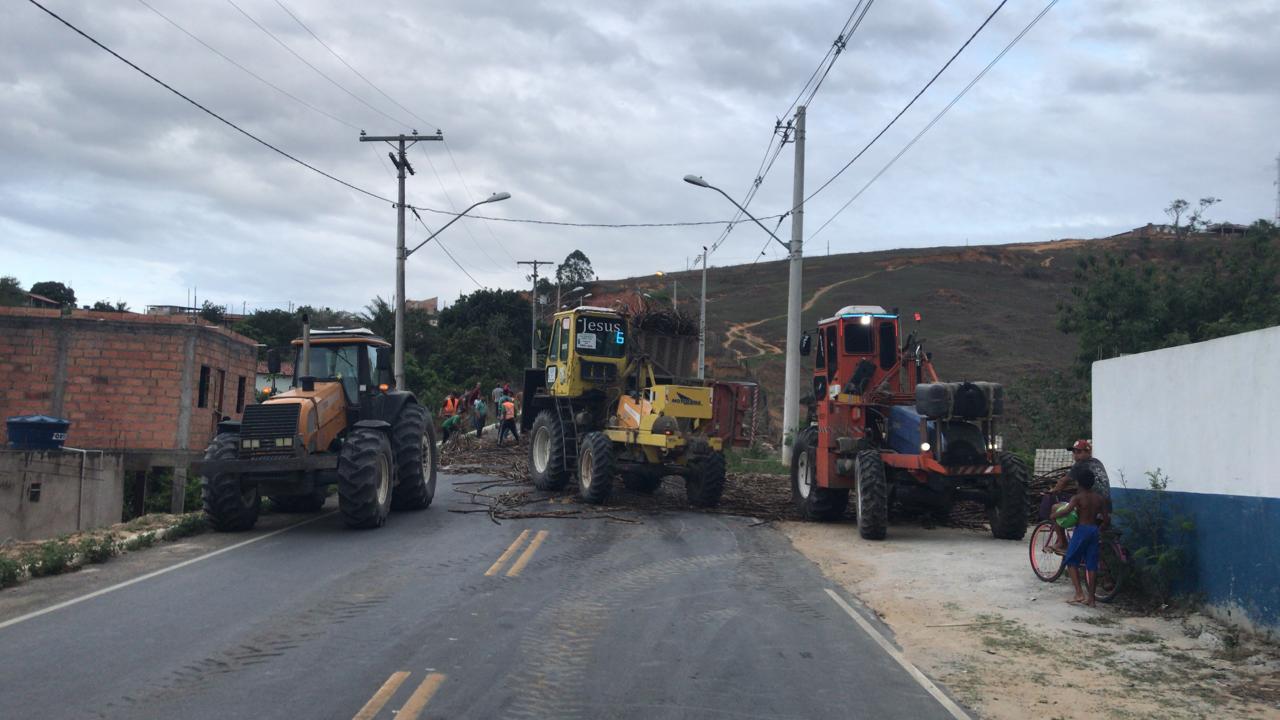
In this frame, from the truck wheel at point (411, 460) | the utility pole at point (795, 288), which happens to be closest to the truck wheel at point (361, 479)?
the truck wheel at point (411, 460)

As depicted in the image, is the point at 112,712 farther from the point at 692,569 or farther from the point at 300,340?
the point at 300,340

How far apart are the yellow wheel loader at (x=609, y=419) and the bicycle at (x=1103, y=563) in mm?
6856

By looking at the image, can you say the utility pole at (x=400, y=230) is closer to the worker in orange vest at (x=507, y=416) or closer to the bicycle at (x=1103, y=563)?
the worker in orange vest at (x=507, y=416)

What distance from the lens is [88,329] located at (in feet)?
75.9

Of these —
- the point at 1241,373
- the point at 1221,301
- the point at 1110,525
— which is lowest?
the point at 1110,525

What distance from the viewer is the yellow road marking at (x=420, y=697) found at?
6109 millimetres

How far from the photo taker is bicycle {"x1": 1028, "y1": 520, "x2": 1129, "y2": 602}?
33.9 feet

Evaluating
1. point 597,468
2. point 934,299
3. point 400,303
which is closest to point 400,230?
point 400,303

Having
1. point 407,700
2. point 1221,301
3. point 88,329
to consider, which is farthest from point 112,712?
point 1221,301

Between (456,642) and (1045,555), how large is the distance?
22.7 feet

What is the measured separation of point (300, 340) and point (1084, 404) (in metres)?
25.8

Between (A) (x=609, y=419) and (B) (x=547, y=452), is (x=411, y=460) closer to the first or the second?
(B) (x=547, y=452)

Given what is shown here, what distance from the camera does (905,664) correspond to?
789 centimetres

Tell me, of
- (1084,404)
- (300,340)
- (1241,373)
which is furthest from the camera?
(1084,404)
